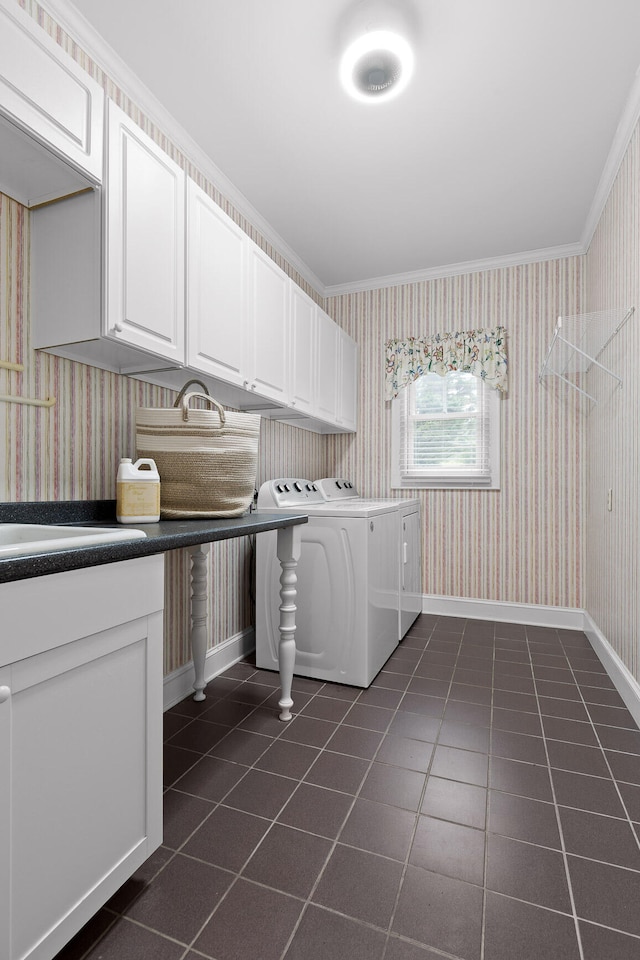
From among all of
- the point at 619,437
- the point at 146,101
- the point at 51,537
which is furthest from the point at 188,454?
the point at 619,437

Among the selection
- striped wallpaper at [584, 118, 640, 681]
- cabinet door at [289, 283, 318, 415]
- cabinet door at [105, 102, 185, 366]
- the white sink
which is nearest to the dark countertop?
the white sink

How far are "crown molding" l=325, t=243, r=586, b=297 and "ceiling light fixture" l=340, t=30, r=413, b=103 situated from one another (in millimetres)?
1682

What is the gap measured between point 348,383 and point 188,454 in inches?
83.7

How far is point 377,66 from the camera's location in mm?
1773

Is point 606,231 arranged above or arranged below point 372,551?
above

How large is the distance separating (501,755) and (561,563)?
6.15 ft

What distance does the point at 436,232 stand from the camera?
3.03m

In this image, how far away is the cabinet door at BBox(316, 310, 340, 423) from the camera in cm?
304

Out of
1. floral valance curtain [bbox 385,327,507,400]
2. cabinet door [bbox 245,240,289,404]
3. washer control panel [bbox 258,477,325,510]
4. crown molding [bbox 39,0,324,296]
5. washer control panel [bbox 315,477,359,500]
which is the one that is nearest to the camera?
crown molding [bbox 39,0,324,296]

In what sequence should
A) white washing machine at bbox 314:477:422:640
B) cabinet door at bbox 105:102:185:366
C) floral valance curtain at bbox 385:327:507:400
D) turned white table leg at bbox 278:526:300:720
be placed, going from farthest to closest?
floral valance curtain at bbox 385:327:507:400
white washing machine at bbox 314:477:422:640
turned white table leg at bbox 278:526:300:720
cabinet door at bbox 105:102:185:366

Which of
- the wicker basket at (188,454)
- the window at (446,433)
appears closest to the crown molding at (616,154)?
the window at (446,433)

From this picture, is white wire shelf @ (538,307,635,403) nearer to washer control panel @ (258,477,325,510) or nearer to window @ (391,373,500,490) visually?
window @ (391,373,500,490)

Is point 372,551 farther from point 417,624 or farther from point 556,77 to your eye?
point 556,77

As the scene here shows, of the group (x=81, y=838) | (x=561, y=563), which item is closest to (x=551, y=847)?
(x=81, y=838)
